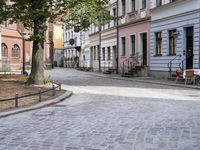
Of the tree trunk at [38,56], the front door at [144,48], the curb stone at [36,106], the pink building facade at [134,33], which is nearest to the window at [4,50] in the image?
the pink building facade at [134,33]

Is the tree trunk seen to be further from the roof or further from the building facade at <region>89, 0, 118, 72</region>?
the roof

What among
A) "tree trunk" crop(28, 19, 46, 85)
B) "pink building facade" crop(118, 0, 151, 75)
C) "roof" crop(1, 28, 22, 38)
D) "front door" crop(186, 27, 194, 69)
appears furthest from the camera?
"roof" crop(1, 28, 22, 38)

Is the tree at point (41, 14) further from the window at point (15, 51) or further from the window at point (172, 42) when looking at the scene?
the window at point (15, 51)

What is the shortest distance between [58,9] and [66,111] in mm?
10339

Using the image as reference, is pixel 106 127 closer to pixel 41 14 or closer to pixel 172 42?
pixel 41 14

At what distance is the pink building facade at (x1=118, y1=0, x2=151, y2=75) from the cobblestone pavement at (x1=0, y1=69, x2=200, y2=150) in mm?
21249

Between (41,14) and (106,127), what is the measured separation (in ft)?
39.6

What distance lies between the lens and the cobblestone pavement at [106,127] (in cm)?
871

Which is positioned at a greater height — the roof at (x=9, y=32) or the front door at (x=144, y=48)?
the roof at (x=9, y=32)

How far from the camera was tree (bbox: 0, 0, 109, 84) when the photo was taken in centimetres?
2212

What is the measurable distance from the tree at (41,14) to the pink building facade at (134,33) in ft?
38.7

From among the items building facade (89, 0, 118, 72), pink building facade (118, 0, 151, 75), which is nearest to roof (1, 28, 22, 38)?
building facade (89, 0, 118, 72)

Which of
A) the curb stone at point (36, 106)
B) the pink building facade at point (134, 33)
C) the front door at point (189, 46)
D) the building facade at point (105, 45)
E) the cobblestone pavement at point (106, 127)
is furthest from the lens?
the building facade at point (105, 45)

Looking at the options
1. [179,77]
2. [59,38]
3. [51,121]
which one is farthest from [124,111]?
[59,38]
